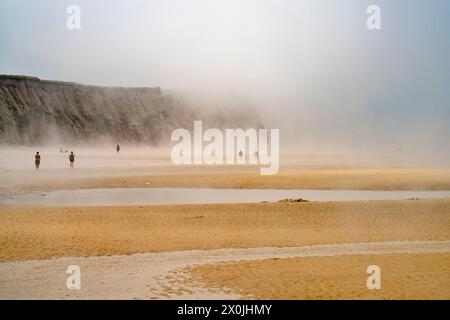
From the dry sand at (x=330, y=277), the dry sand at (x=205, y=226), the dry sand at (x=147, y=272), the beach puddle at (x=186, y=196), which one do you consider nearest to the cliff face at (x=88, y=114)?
the beach puddle at (x=186, y=196)

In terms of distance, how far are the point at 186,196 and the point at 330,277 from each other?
1681cm

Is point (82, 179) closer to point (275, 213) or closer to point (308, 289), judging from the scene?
point (275, 213)

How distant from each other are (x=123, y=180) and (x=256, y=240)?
2118cm

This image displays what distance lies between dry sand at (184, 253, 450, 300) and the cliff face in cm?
9311

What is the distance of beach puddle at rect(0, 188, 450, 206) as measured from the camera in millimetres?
24562

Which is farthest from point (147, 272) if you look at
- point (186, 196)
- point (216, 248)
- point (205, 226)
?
point (186, 196)

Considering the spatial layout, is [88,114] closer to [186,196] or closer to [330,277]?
[186,196]

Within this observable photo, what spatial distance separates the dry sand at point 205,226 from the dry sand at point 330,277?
9.02ft

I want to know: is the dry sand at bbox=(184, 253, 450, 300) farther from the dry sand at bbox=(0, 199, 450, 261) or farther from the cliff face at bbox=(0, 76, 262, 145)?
the cliff face at bbox=(0, 76, 262, 145)

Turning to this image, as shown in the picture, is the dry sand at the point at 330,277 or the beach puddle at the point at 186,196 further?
the beach puddle at the point at 186,196

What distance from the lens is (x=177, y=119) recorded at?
132m

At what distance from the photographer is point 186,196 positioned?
2731 cm

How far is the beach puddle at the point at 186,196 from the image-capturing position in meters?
24.6

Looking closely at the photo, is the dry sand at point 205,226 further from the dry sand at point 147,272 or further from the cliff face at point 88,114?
the cliff face at point 88,114
